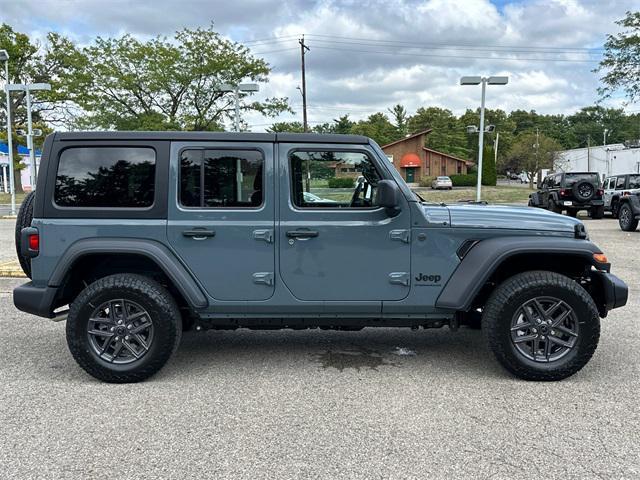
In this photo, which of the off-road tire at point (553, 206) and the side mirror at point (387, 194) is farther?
the off-road tire at point (553, 206)

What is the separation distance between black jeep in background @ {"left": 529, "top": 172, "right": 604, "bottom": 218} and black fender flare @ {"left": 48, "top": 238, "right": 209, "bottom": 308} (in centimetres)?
1697

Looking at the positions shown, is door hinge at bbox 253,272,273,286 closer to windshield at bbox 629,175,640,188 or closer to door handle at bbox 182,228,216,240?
door handle at bbox 182,228,216,240

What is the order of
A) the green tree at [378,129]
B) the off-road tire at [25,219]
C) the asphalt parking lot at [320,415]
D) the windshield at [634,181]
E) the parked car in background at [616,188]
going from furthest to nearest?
the green tree at [378,129] < the parked car in background at [616,188] < the windshield at [634,181] < the off-road tire at [25,219] < the asphalt parking lot at [320,415]

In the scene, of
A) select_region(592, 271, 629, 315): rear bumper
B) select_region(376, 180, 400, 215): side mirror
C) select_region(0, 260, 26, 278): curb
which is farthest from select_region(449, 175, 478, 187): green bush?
select_region(376, 180, 400, 215): side mirror


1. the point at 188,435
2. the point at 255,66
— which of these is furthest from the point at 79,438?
the point at 255,66

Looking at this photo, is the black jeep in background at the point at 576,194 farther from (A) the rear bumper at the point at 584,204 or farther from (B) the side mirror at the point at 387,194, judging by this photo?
(B) the side mirror at the point at 387,194

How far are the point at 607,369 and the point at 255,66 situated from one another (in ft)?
101

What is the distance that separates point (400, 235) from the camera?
3877mm

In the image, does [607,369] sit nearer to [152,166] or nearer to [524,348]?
[524,348]

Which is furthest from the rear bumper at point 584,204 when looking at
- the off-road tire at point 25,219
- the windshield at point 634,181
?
the off-road tire at point 25,219

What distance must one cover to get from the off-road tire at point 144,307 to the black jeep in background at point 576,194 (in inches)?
673

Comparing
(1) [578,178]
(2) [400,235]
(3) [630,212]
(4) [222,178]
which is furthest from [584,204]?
(4) [222,178]

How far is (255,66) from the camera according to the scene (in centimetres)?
3177

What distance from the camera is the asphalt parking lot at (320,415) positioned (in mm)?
2762
